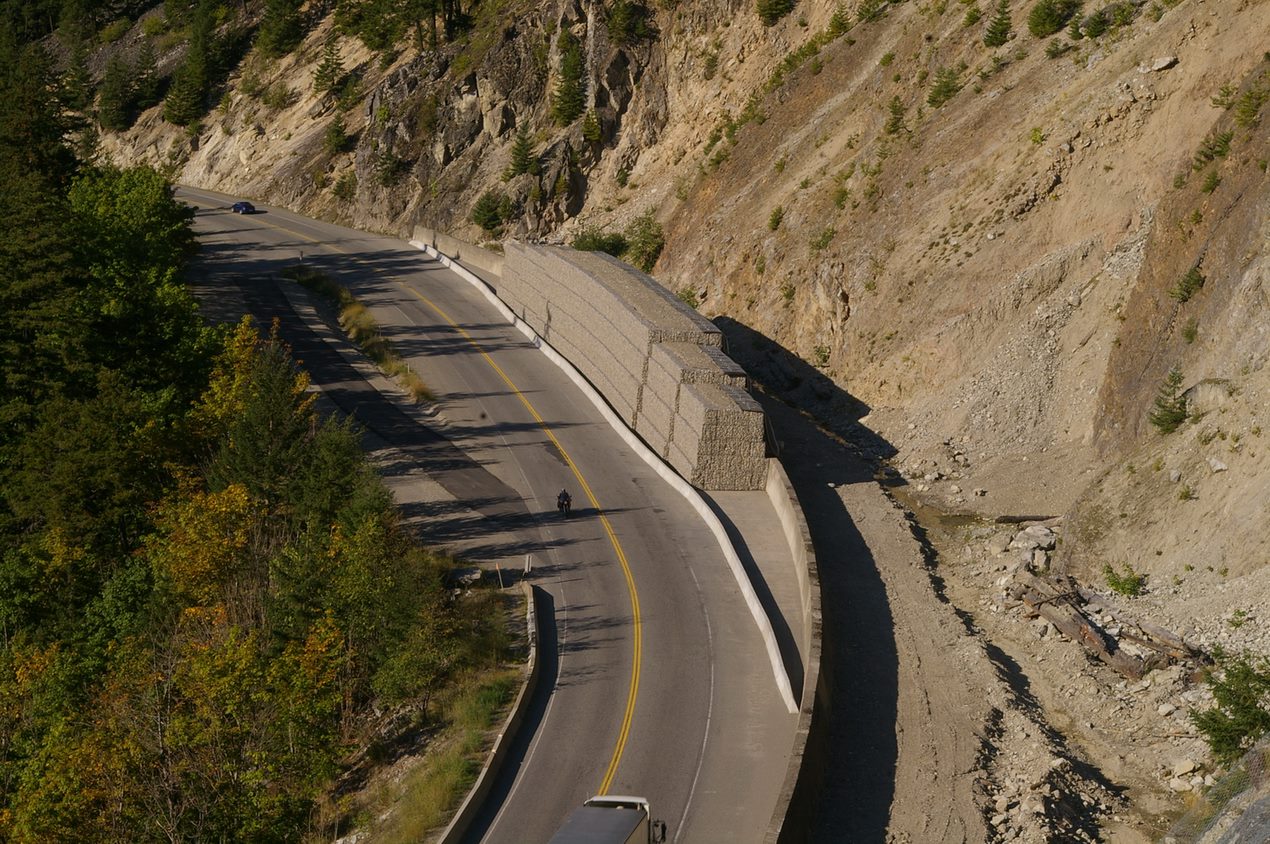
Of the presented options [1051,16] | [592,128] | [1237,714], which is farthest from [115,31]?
[1237,714]

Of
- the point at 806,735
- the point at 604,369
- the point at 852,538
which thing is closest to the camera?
the point at 806,735

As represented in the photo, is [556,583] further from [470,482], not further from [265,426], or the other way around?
[265,426]

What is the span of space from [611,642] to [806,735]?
699 centimetres

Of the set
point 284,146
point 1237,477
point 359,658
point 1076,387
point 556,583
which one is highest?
point 284,146

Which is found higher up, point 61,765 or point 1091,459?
point 1091,459

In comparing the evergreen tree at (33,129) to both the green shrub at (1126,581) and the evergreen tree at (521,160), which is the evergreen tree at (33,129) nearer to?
the evergreen tree at (521,160)

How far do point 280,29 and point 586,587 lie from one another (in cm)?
7713

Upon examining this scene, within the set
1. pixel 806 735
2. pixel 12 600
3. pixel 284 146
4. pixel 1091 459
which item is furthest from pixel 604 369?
pixel 284 146

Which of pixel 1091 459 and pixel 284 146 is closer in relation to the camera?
pixel 1091 459

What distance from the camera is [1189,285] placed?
3575cm

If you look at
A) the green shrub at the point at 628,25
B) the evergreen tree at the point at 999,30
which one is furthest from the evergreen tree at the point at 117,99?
the evergreen tree at the point at 999,30

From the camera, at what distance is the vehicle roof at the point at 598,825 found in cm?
2070

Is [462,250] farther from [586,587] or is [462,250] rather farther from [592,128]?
[586,587]

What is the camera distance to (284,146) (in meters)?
91.8
